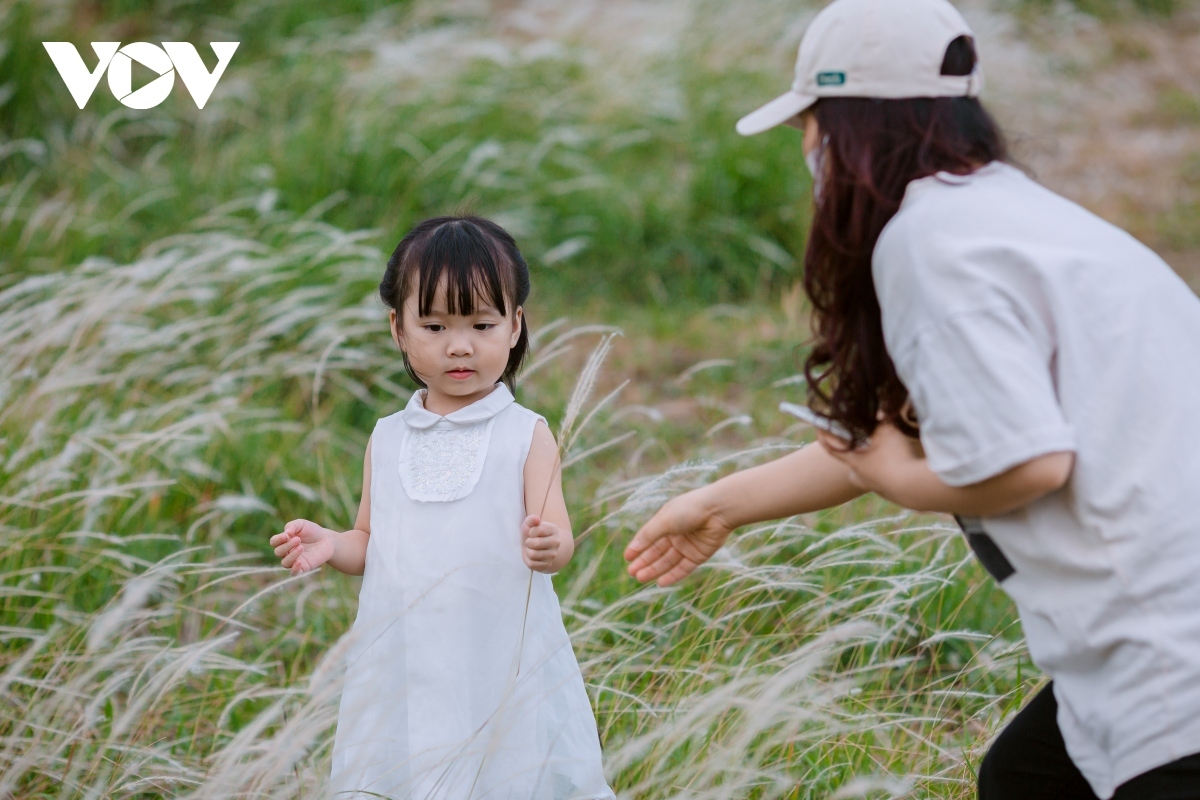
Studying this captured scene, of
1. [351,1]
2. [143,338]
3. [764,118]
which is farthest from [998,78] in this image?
[764,118]

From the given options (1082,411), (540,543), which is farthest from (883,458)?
(540,543)

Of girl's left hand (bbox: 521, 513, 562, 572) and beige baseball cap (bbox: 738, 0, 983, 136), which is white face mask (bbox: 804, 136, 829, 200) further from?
girl's left hand (bbox: 521, 513, 562, 572)

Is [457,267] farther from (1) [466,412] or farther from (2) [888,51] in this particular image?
(2) [888,51]

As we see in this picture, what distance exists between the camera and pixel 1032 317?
1.37 metres

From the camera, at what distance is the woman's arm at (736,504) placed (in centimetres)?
174

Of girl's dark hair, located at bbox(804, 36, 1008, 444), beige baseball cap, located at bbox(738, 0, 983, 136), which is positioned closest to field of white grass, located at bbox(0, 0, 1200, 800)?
girl's dark hair, located at bbox(804, 36, 1008, 444)

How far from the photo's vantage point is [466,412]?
191cm

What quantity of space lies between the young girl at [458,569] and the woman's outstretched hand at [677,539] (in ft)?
0.48

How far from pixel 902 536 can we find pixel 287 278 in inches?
91.0

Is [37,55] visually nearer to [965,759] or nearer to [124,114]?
[124,114]

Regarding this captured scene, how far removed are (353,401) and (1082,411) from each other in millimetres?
3035

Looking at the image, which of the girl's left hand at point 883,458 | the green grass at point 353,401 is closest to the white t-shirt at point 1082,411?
the girl's left hand at point 883,458

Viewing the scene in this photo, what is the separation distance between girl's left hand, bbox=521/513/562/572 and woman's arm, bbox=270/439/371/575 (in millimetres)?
364

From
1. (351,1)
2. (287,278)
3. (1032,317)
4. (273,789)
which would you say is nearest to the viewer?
(1032,317)
